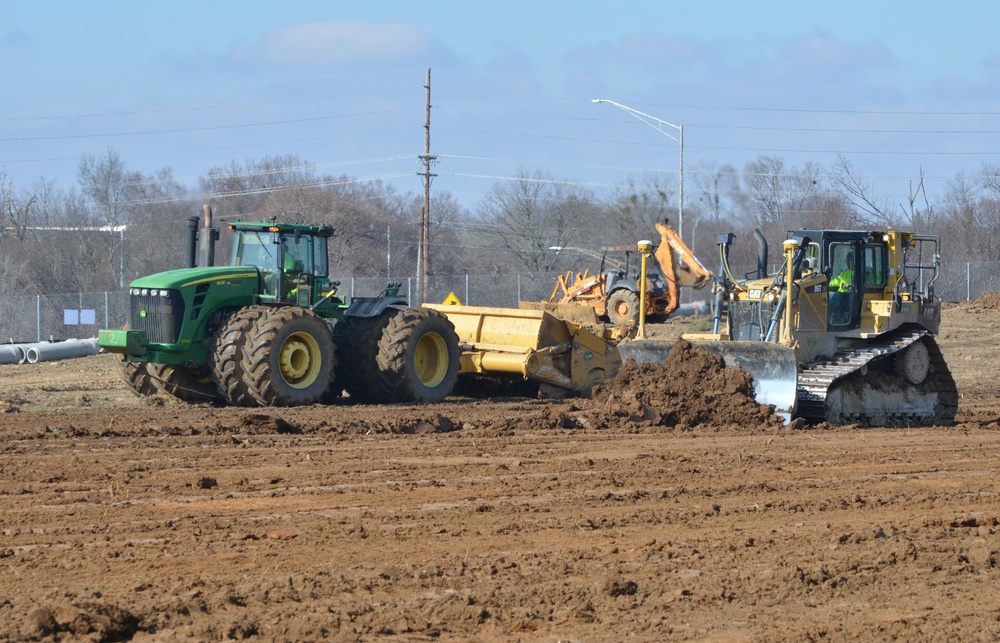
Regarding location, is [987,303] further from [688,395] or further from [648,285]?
[688,395]

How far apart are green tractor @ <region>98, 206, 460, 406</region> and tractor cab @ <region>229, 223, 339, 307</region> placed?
13 mm

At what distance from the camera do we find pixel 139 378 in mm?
15617

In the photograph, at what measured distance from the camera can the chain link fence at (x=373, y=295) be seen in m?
32.2

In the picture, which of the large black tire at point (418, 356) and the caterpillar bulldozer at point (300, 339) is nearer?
the caterpillar bulldozer at point (300, 339)

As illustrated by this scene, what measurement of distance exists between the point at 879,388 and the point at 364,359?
21.2 ft

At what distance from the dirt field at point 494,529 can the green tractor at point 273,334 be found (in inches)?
47.4

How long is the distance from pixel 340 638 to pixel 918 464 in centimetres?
709

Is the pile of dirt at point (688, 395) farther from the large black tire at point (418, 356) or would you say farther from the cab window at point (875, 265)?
the large black tire at point (418, 356)

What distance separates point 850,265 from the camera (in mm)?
14992

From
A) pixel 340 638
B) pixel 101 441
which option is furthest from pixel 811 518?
pixel 101 441

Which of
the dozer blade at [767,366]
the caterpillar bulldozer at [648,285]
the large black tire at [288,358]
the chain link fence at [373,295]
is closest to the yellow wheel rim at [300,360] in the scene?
the large black tire at [288,358]

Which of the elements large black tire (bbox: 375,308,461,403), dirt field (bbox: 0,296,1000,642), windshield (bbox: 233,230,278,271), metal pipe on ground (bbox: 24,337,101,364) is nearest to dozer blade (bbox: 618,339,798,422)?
dirt field (bbox: 0,296,1000,642)

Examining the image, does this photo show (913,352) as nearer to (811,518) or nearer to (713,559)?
(811,518)

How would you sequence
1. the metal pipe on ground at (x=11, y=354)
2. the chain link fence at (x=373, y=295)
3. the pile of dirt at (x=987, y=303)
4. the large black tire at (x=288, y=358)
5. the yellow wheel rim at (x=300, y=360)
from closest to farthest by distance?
the large black tire at (x=288, y=358) → the yellow wheel rim at (x=300, y=360) → the metal pipe on ground at (x=11, y=354) → the pile of dirt at (x=987, y=303) → the chain link fence at (x=373, y=295)
